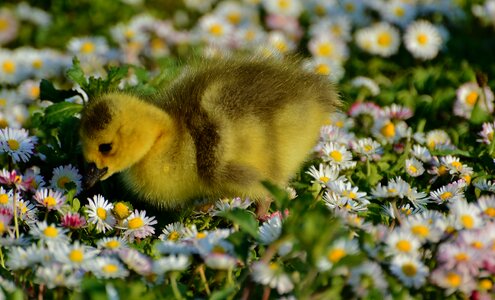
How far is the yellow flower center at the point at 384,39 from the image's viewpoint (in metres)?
5.11

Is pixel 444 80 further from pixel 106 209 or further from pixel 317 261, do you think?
pixel 317 261

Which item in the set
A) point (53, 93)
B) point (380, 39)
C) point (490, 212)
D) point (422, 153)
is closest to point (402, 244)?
point (490, 212)

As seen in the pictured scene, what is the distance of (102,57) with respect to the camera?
5.00 m

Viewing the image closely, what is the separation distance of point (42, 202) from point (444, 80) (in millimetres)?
2476

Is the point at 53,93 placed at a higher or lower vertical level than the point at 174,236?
higher

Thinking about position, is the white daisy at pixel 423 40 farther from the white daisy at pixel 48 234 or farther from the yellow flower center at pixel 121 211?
the white daisy at pixel 48 234

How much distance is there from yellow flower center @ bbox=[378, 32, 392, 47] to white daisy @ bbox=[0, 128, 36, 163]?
2.60 meters

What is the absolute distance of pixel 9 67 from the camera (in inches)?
191

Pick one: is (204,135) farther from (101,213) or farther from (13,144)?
(13,144)

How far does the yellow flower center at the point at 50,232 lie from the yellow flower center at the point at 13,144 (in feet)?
2.74

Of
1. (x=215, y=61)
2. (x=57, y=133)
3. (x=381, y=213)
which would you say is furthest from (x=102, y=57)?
(x=381, y=213)

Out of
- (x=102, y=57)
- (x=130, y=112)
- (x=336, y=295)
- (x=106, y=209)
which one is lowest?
(x=102, y=57)

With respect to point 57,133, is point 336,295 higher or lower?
higher

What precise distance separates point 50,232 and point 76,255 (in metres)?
0.22
